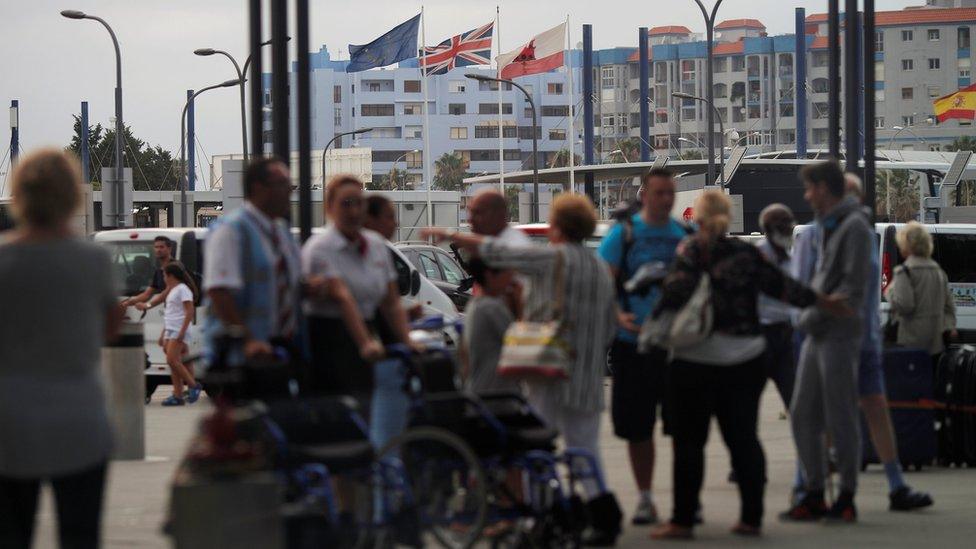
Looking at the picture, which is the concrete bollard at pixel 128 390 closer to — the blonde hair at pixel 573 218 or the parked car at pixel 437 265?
the blonde hair at pixel 573 218

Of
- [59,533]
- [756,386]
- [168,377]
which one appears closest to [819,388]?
[756,386]

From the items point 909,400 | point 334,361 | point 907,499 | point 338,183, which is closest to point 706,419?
point 907,499

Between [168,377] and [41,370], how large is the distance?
14469 millimetres

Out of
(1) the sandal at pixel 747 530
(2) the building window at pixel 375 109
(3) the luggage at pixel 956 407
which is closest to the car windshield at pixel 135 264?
(3) the luggage at pixel 956 407

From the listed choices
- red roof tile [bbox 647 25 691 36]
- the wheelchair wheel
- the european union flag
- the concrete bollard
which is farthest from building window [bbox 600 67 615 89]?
the wheelchair wheel

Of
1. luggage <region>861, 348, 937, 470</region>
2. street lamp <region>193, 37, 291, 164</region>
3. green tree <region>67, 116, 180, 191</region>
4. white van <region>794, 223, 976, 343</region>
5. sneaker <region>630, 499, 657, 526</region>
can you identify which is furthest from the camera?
green tree <region>67, 116, 180, 191</region>

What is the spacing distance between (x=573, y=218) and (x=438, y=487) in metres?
1.53

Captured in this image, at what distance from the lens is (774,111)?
179250mm

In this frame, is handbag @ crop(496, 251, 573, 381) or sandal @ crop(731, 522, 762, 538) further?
sandal @ crop(731, 522, 762, 538)

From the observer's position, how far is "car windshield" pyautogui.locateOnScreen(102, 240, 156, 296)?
1880 cm

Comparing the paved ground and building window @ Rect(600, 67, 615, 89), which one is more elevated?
building window @ Rect(600, 67, 615, 89)

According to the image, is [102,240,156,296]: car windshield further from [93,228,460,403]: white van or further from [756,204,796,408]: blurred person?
[756,204,796,408]: blurred person

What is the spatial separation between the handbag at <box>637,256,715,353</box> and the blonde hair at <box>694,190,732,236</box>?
215 mm

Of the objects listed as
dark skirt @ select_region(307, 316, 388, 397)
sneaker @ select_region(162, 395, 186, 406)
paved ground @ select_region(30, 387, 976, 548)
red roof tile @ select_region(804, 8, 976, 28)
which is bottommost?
sneaker @ select_region(162, 395, 186, 406)
